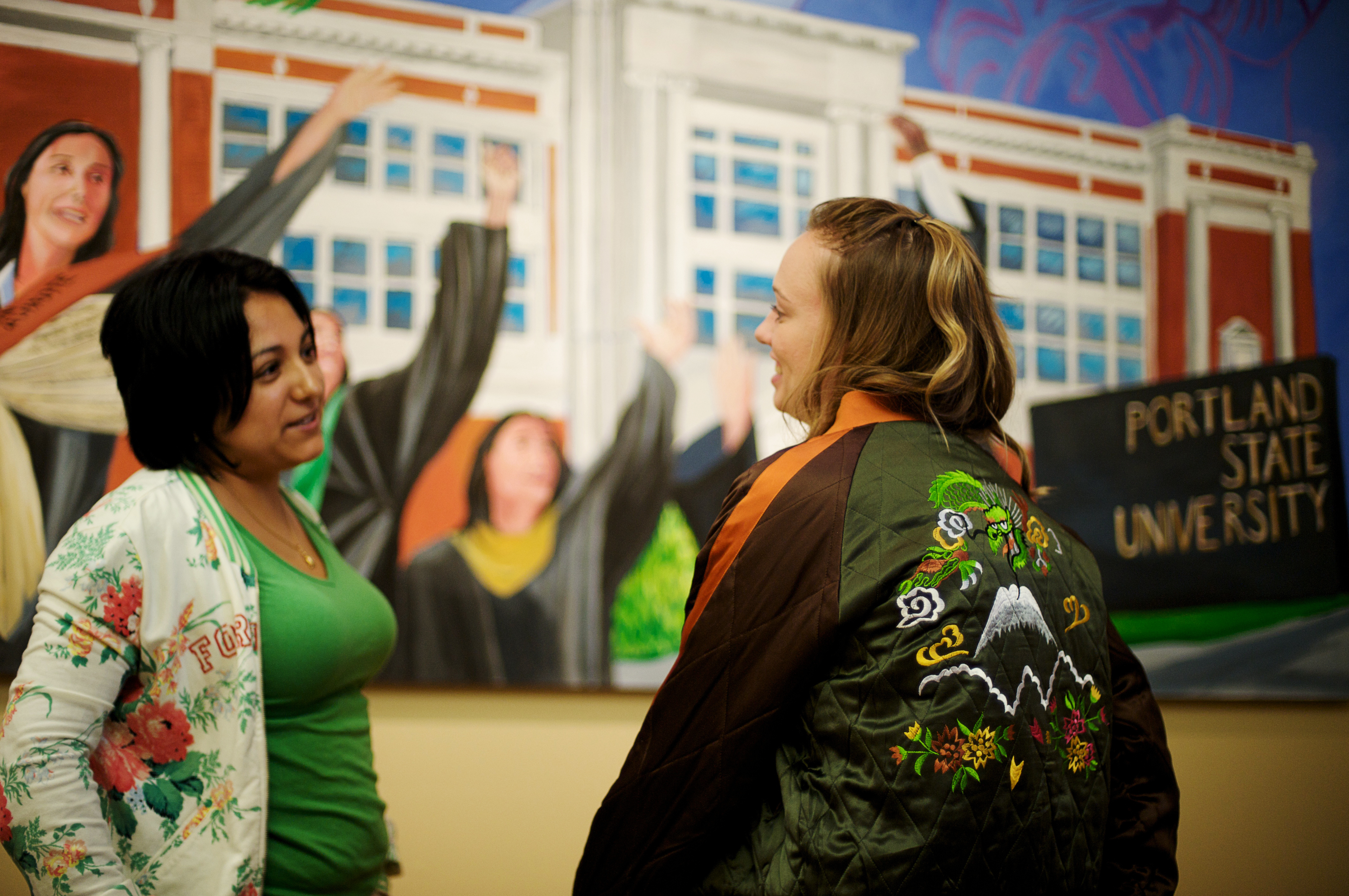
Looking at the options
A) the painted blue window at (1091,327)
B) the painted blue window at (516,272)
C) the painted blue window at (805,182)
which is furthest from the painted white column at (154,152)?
the painted blue window at (1091,327)

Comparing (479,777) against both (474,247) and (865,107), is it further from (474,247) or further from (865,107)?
(865,107)

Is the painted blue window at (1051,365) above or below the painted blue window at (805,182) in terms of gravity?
below

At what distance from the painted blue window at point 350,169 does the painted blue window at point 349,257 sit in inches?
5.5

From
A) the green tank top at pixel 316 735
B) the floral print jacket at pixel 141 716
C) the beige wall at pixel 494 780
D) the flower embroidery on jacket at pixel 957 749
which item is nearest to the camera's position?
the flower embroidery on jacket at pixel 957 749

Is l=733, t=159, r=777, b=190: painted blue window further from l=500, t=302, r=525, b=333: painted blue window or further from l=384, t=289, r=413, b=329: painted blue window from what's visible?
l=384, t=289, r=413, b=329: painted blue window

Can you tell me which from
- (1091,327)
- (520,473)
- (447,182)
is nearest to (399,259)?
(447,182)

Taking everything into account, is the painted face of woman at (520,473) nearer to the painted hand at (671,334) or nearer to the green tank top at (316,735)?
the painted hand at (671,334)

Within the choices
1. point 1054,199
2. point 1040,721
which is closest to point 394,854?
point 1040,721

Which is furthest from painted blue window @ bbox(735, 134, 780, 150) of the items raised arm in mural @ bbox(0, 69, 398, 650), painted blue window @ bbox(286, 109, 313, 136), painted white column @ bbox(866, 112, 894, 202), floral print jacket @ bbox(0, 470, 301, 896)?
floral print jacket @ bbox(0, 470, 301, 896)

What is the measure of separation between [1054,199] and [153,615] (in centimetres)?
224

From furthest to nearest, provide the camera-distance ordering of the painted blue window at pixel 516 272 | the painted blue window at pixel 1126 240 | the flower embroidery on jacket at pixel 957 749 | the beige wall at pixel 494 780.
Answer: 1. the painted blue window at pixel 1126 240
2. the painted blue window at pixel 516 272
3. the beige wall at pixel 494 780
4. the flower embroidery on jacket at pixel 957 749

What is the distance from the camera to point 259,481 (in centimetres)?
122

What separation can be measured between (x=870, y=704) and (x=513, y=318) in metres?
1.46

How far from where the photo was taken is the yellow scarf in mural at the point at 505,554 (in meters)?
1.99
